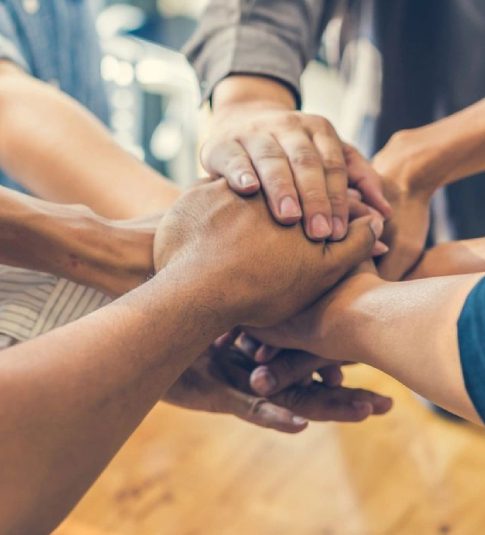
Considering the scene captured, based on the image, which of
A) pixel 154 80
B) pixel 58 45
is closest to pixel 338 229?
pixel 58 45

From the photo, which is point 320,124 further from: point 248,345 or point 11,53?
point 11,53

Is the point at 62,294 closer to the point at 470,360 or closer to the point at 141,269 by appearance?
the point at 141,269

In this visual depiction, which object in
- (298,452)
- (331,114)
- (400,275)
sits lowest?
(298,452)

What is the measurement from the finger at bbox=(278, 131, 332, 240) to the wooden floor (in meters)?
0.58

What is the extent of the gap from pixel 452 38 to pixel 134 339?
3.08 ft

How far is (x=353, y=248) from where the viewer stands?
2.95 feet

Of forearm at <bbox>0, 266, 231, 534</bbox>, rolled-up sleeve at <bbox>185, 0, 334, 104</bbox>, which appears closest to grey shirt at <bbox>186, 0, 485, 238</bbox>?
rolled-up sleeve at <bbox>185, 0, 334, 104</bbox>

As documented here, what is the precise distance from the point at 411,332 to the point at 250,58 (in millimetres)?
631

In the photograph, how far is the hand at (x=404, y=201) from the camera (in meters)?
1.00

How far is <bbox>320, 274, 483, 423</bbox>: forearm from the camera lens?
644mm

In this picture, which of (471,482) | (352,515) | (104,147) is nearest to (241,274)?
(104,147)

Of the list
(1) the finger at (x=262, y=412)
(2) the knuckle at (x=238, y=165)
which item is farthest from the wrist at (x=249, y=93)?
(1) the finger at (x=262, y=412)

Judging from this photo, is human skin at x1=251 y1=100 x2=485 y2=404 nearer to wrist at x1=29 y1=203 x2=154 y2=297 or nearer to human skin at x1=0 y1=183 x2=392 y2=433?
human skin at x1=0 y1=183 x2=392 y2=433

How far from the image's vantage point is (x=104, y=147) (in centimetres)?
118
